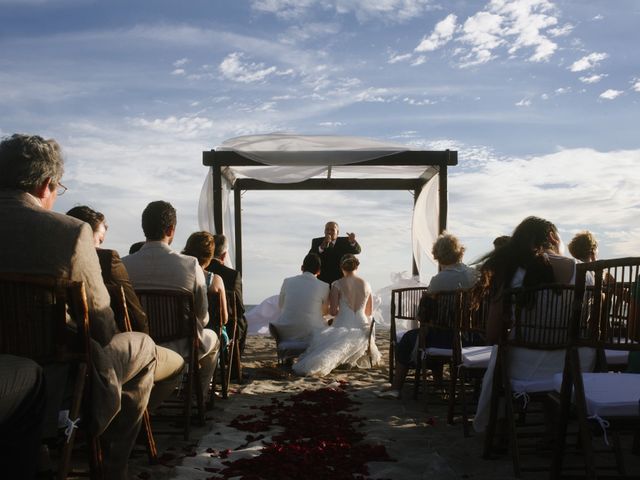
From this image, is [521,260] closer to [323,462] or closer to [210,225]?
[323,462]

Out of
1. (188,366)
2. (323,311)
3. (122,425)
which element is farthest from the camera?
(323,311)

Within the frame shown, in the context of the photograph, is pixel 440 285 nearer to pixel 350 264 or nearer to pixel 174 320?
pixel 174 320

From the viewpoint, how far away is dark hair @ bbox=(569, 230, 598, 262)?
19.2ft

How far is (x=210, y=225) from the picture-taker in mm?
9203

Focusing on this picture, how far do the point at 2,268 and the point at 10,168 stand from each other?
0.41 m

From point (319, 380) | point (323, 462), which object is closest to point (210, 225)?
point (319, 380)

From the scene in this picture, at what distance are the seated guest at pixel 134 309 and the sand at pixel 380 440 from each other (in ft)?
1.37

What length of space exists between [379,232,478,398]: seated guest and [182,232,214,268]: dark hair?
168 centimetres

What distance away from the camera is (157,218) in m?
4.34

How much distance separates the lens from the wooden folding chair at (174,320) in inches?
165

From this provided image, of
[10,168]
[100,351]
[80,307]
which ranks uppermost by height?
[10,168]

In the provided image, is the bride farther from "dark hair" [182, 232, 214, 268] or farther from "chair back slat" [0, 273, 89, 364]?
"chair back slat" [0, 273, 89, 364]

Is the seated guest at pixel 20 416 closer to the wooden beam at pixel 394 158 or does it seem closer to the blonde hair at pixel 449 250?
the blonde hair at pixel 449 250

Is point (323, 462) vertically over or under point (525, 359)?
under
